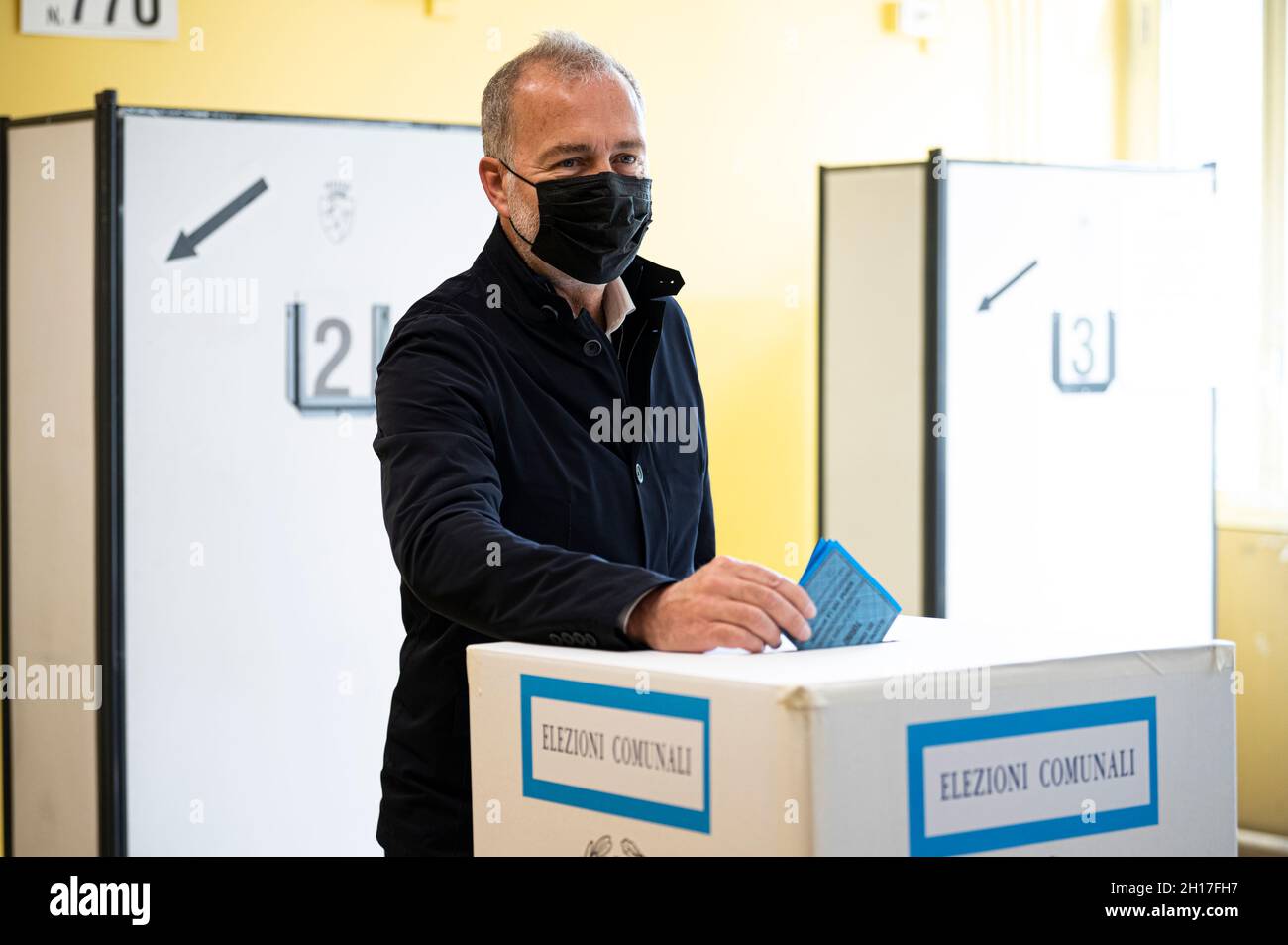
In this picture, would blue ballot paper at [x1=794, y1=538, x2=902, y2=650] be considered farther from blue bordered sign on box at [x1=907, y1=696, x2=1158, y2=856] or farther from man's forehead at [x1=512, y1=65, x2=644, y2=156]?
man's forehead at [x1=512, y1=65, x2=644, y2=156]

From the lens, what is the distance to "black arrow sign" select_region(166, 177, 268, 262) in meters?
2.84

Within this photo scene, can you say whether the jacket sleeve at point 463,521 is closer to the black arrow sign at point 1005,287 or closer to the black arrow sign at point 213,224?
the black arrow sign at point 213,224

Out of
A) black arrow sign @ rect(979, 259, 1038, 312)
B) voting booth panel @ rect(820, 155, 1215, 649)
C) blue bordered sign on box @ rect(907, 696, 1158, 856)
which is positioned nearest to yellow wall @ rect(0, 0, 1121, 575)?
voting booth panel @ rect(820, 155, 1215, 649)

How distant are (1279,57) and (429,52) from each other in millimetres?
2313

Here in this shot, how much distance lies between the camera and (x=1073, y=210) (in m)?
3.48

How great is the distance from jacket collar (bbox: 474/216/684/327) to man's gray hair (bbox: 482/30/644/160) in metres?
0.09

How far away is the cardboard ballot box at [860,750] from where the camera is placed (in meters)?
0.79

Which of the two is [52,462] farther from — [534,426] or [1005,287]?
[1005,287]

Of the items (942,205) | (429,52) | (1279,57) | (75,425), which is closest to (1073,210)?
(942,205)

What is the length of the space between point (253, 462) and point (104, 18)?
1.21m

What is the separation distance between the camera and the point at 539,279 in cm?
138

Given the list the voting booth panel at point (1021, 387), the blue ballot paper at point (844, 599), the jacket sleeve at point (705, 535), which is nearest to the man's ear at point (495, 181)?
the jacket sleeve at point (705, 535)

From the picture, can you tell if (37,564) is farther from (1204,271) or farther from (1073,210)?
(1204,271)

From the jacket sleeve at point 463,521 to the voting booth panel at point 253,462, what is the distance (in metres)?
1.66
